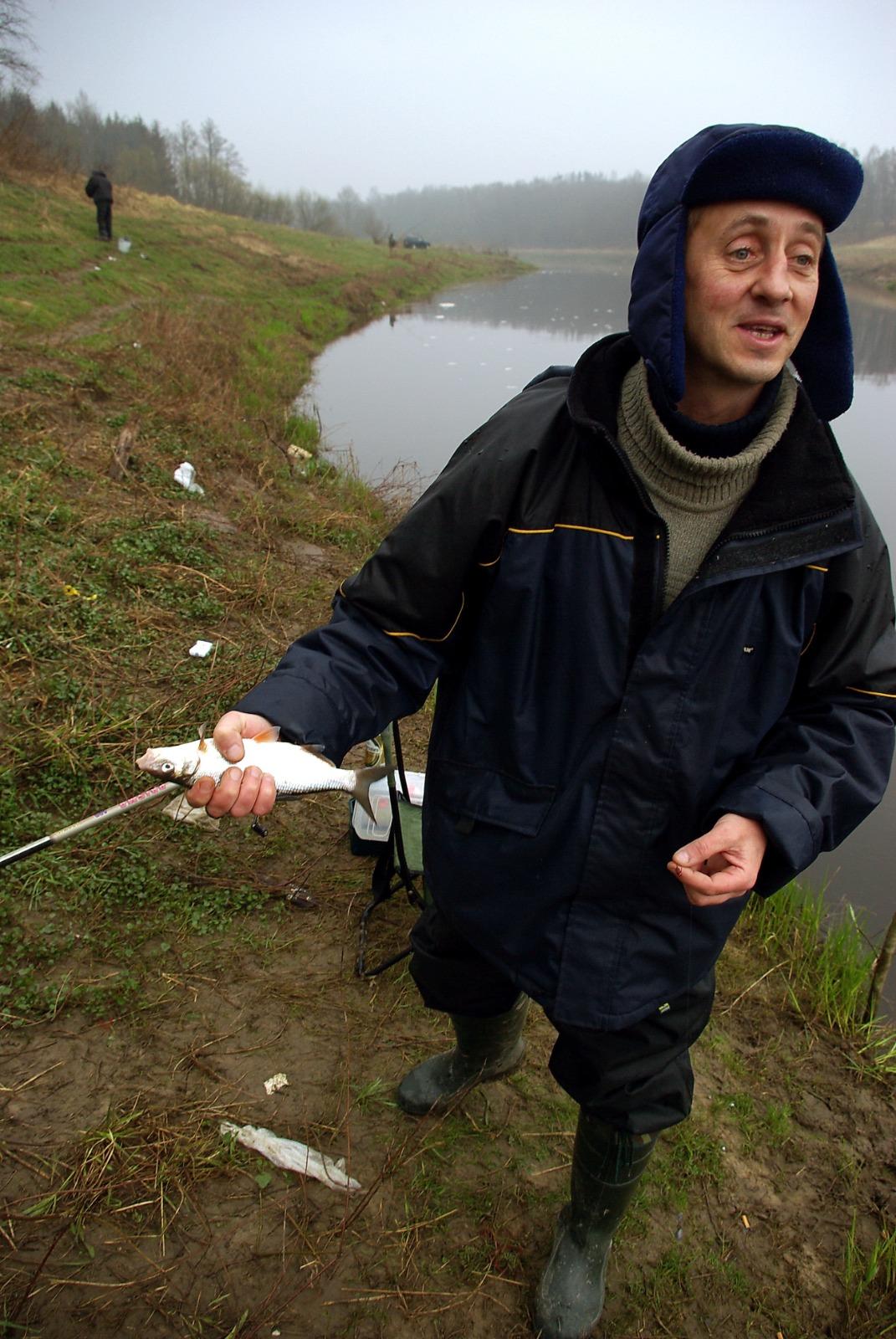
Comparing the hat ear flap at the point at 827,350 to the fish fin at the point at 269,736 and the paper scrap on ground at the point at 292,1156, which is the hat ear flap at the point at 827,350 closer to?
the fish fin at the point at 269,736

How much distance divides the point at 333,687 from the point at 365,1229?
1636 mm

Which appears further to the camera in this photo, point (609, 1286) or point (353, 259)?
point (353, 259)

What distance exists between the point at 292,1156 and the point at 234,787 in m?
1.49

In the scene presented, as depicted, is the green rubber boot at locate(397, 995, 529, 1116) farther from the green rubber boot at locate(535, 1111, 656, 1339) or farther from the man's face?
the man's face

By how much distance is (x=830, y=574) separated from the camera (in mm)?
1484

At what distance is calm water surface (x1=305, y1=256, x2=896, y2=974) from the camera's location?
16.1 ft

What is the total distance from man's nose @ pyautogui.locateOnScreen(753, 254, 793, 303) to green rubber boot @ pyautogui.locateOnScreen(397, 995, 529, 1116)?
1.95 m

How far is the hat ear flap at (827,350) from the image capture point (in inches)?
62.0

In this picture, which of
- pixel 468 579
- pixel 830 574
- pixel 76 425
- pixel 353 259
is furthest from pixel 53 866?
pixel 353 259

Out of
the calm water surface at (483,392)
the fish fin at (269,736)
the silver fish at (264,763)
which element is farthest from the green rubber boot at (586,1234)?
the calm water surface at (483,392)

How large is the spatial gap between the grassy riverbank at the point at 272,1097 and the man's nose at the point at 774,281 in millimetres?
2416

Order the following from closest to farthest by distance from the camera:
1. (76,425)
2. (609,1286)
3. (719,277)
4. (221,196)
Answer: (719,277) < (609,1286) < (76,425) < (221,196)

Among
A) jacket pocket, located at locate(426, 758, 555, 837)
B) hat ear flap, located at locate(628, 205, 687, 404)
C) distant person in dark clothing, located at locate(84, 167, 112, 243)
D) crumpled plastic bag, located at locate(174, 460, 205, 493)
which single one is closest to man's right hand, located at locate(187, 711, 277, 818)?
jacket pocket, located at locate(426, 758, 555, 837)

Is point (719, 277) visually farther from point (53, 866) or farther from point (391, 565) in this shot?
point (53, 866)
